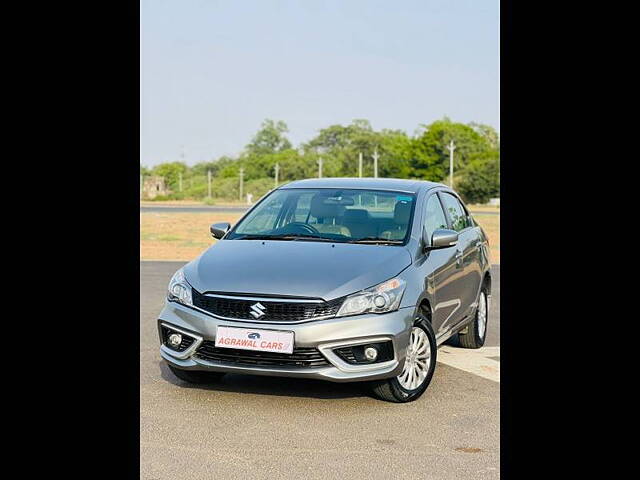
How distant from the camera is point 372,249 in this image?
20.1ft

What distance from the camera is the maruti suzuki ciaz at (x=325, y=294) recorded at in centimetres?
542

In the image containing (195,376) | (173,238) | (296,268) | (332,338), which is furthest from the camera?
(173,238)

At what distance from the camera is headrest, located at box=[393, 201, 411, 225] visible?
661 centimetres

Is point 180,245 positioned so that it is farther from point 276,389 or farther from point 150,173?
point 150,173

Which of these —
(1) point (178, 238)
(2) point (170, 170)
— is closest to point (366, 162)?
(2) point (170, 170)

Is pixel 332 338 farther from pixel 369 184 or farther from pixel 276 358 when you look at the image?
pixel 369 184

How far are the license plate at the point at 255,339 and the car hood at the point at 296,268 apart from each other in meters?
0.27

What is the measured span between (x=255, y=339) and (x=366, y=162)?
7722 cm

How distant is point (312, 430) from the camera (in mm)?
5102

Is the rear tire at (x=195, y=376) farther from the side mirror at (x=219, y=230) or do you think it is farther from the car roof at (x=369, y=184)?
the car roof at (x=369, y=184)
